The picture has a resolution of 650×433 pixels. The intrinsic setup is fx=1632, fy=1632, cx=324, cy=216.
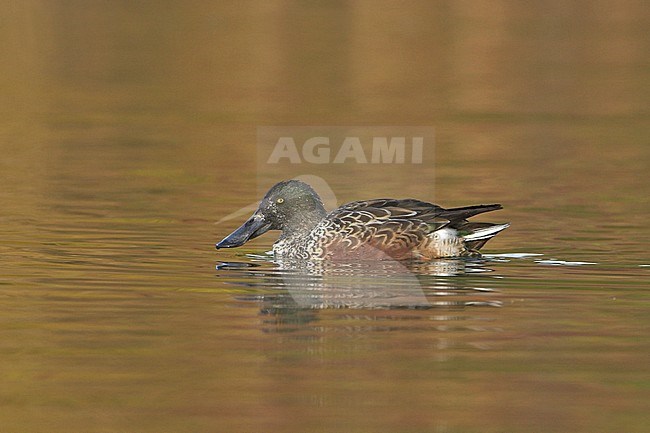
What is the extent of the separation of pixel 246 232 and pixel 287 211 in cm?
38

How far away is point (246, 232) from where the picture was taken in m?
12.0

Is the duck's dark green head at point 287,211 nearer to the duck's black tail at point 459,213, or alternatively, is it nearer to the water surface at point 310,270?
the water surface at point 310,270

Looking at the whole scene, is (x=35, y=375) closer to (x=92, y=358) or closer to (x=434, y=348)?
(x=92, y=358)

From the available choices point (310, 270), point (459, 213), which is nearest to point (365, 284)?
point (310, 270)

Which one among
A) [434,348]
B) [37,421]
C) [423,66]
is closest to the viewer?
[37,421]

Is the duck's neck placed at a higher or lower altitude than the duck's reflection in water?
higher

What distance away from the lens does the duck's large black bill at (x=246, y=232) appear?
11.8 metres

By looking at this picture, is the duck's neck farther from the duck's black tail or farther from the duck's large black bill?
the duck's black tail

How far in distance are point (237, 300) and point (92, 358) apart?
72.8 inches

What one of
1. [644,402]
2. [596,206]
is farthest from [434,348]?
[596,206]

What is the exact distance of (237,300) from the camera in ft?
32.3

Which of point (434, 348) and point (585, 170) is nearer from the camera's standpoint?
point (434, 348)

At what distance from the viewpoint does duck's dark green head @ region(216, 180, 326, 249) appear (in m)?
12.1

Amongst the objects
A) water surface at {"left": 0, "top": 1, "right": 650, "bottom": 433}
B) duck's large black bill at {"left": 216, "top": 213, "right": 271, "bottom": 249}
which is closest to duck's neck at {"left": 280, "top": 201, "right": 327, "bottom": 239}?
duck's large black bill at {"left": 216, "top": 213, "right": 271, "bottom": 249}
